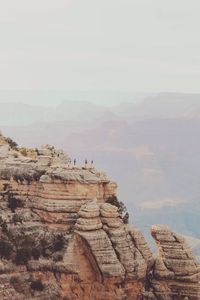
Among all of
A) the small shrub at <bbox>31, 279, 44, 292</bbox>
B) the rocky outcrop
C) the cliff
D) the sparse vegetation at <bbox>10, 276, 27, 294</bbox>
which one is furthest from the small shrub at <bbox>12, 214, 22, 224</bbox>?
the rocky outcrop

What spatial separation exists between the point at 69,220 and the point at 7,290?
5748 millimetres

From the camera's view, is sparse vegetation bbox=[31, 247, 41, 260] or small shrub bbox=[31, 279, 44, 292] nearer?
small shrub bbox=[31, 279, 44, 292]

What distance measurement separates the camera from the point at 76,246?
4147 cm

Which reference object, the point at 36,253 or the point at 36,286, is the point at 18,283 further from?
the point at 36,253

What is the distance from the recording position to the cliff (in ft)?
134

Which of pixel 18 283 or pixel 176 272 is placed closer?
pixel 18 283

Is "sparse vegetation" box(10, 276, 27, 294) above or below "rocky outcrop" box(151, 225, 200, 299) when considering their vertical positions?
below

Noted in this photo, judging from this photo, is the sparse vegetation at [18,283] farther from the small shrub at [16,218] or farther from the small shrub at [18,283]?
the small shrub at [16,218]

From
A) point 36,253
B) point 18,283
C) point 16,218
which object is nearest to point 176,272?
point 36,253

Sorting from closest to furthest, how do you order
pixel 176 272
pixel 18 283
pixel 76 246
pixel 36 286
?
pixel 18 283 < pixel 36 286 < pixel 76 246 < pixel 176 272

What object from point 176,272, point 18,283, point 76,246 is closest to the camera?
point 18,283

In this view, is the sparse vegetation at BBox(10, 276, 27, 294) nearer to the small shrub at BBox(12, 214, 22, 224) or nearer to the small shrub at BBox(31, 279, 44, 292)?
the small shrub at BBox(31, 279, 44, 292)

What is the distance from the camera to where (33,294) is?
1582 inches

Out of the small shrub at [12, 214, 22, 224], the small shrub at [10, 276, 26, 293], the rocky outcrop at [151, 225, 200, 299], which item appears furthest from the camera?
the small shrub at [12, 214, 22, 224]
